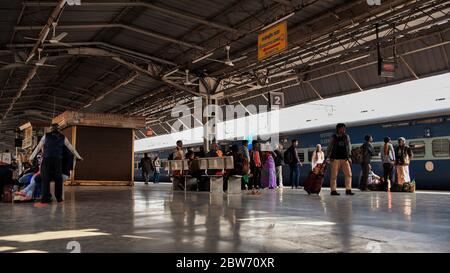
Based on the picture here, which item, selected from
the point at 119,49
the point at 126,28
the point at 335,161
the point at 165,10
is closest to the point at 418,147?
the point at 335,161

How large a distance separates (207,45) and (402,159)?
8.93 meters

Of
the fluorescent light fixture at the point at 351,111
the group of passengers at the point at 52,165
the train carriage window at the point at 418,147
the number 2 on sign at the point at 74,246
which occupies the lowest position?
the number 2 on sign at the point at 74,246

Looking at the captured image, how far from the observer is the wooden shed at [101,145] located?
645 inches

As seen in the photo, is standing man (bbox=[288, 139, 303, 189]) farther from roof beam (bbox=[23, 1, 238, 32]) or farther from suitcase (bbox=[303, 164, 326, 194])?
roof beam (bbox=[23, 1, 238, 32])

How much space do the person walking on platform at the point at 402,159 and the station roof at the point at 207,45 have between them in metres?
4.00

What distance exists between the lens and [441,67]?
17.6 m

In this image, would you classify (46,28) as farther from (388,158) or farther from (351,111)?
(351,111)

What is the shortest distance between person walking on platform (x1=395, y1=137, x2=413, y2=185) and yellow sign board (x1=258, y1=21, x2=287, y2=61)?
13.5 feet

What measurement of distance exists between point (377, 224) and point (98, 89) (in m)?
23.6

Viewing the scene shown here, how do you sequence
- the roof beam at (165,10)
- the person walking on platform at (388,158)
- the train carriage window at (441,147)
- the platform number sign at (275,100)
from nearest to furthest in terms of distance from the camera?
the person walking on platform at (388,158)
the train carriage window at (441,147)
the roof beam at (165,10)
the platform number sign at (275,100)

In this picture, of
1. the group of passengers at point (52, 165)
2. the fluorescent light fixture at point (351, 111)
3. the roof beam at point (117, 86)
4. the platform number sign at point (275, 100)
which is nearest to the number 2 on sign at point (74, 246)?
the group of passengers at point (52, 165)

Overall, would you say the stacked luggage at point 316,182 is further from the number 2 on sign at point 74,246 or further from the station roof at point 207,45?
the number 2 on sign at point 74,246

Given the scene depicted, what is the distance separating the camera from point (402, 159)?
11.7 meters
